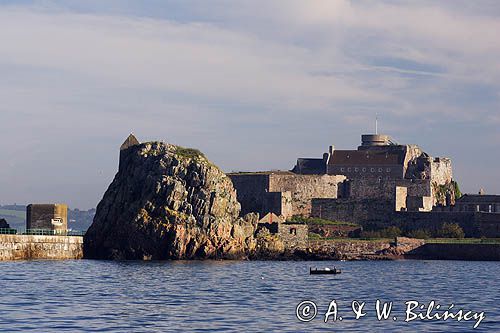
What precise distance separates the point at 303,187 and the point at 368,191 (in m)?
7.89

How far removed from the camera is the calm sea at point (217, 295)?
47625 mm

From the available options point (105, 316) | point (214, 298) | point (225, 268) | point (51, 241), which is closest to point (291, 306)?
point (214, 298)

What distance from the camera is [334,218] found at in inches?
5226

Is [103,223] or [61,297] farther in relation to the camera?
[103,223]

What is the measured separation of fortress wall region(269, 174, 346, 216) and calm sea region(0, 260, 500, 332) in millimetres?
31738

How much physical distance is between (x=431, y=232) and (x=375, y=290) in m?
57.8

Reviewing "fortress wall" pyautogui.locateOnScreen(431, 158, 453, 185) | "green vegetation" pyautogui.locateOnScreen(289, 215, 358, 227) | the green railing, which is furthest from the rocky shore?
"fortress wall" pyautogui.locateOnScreen(431, 158, 453, 185)

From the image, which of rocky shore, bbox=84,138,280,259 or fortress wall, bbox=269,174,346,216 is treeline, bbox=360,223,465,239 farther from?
rocky shore, bbox=84,138,280,259

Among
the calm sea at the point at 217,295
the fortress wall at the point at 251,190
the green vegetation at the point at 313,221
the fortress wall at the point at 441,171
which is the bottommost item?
the calm sea at the point at 217,295

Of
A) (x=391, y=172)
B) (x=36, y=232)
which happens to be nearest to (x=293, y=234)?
(x=391, y=172)

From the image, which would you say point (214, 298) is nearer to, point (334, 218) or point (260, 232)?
point (260, 232)

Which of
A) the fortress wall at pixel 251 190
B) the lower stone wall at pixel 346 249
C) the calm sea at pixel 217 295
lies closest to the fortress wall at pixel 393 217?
the fortress wall at pixel 251 190

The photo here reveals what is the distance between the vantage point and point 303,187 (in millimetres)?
133125

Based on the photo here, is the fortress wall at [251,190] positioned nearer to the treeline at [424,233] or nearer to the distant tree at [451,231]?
the treeline at [424,233]
